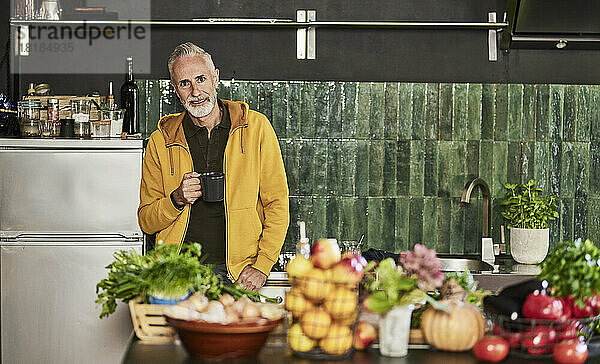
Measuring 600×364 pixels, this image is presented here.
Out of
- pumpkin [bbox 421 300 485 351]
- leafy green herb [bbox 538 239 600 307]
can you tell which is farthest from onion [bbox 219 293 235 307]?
leafy green herb [bbox 538 239 600 307]

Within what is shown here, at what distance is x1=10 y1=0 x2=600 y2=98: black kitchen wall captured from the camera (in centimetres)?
435

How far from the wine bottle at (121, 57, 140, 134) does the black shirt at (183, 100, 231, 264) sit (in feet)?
2.61

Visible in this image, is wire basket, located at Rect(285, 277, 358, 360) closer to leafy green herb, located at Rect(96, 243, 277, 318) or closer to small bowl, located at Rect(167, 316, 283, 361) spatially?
small bowl, located at Rect(167, 316, 283, 361)

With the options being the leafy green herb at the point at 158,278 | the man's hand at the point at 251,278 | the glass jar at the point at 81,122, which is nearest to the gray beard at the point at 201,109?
the man's hand at the point at 251,278

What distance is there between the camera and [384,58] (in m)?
4.39

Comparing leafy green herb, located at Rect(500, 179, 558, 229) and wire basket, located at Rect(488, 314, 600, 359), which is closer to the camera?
wire basket, located at Rect(488, 314, 600, 359)

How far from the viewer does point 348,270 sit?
186 cm

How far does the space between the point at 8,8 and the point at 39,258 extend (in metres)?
1.52

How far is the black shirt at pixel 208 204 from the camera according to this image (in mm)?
3455

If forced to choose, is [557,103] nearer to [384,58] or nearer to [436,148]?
[436,148]

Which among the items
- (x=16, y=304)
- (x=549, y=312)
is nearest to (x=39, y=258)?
(x=16, y=304)

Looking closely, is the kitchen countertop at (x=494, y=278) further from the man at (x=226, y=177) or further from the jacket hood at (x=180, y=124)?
the jacket hood at (x=180, y=124)

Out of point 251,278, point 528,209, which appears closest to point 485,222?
point 528,209

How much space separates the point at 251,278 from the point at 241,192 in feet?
1.23
